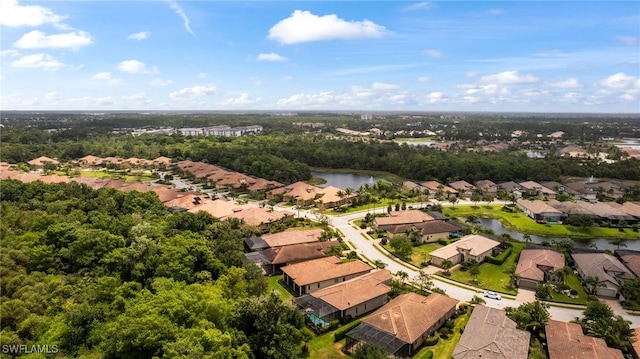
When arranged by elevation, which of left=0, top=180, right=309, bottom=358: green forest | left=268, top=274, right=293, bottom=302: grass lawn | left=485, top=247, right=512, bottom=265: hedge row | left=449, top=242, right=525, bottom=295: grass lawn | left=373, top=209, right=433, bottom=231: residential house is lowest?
left=268, top=274, right=293, bottom=302: grass lawn

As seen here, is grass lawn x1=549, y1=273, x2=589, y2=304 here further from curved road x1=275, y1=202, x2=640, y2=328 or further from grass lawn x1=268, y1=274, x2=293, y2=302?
grass lawn x1=268, y1=274, x2=293, y2=302

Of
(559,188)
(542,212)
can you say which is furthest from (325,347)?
(559,188)

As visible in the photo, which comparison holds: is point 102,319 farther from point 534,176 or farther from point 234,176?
point 534,176

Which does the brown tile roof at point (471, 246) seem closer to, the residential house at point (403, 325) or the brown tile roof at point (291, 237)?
the residential house at point (403, 325)

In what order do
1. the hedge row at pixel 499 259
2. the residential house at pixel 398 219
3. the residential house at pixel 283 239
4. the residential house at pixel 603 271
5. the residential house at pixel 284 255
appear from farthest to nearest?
the residential house at pixel 398 219 < the residential house at pixel 283 239 < the hedge row at pixel 499 259 < the residential house at pixel 284 255 < the residential house at pixel 603 271

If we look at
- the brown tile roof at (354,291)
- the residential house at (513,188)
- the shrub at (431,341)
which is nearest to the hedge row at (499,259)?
the brown tile roof at (354,291)

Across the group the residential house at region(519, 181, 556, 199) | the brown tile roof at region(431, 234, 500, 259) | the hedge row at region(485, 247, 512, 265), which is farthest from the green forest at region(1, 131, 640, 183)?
the hedge row at region(485, 247, 512, 265)
